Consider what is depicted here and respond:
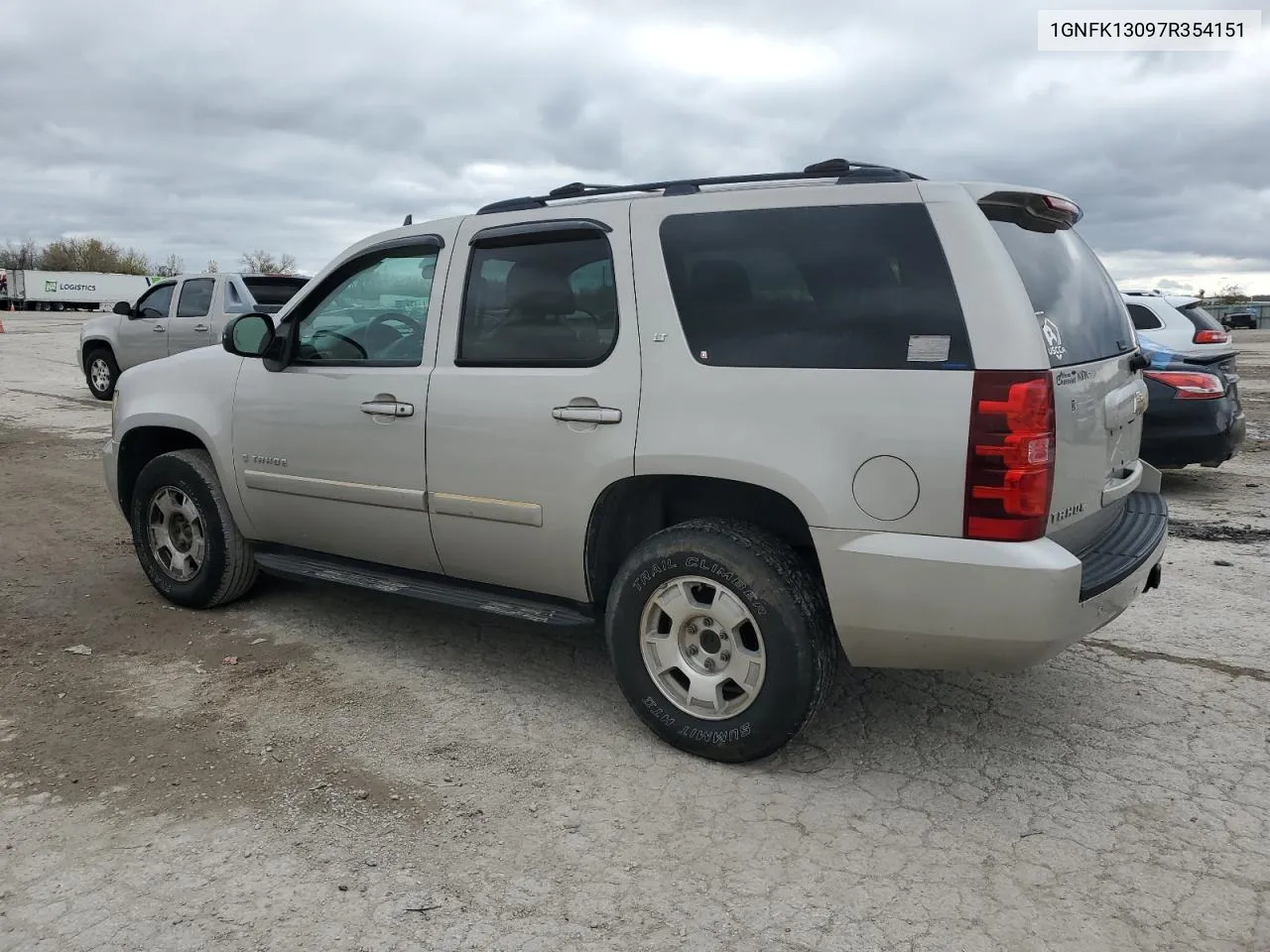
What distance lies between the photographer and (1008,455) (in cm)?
286

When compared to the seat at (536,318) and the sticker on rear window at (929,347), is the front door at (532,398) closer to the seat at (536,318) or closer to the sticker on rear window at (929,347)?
the seat at (536,318)

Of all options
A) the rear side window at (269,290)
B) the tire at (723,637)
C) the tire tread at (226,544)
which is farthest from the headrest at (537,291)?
the rear side window at (269,290)

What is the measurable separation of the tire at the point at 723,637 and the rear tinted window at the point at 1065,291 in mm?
1084

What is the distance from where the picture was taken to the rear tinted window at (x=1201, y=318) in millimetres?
8086

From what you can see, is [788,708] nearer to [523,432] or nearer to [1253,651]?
[523,432]

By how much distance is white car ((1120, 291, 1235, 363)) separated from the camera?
307 inches

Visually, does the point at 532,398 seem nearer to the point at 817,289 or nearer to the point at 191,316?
the point at 817,289

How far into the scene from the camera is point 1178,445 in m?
7.49

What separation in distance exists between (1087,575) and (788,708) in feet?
3.34

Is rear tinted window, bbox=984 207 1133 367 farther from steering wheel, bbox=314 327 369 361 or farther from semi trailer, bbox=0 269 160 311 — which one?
semi trailer, bbox=0 269 160 311

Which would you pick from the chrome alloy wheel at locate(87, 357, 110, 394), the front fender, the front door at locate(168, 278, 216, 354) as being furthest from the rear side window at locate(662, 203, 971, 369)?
the chrome alloy wheel at locate(87, 357, 110, 394)

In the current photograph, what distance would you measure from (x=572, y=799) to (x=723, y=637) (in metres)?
0.72

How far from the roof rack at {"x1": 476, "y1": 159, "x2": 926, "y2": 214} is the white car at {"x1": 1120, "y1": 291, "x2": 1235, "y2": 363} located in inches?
214

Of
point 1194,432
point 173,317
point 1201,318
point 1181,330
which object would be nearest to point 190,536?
point 1194,432
